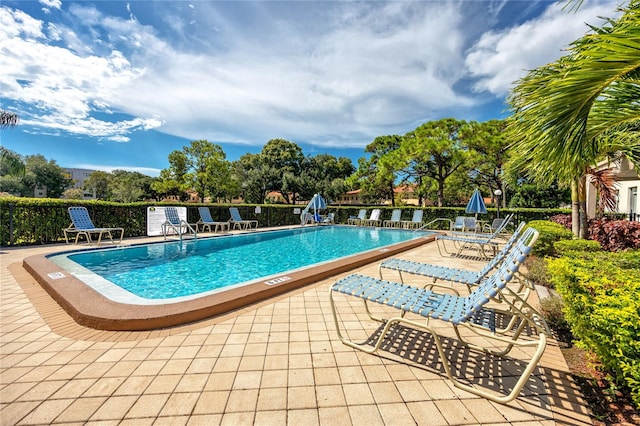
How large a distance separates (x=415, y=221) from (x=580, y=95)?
46.7 feet

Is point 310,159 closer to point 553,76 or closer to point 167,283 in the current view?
point 167,283

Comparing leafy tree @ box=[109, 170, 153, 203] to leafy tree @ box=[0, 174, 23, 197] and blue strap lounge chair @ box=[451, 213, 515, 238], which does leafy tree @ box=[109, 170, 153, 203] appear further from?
blue strap lounge chair @ box=[451, 213, 515, 238]

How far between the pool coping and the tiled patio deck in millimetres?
115

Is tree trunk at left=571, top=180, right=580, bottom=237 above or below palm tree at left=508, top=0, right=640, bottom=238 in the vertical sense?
below

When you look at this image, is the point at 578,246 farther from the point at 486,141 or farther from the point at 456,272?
the point at 486,141

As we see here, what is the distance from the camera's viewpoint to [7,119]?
40.9ft

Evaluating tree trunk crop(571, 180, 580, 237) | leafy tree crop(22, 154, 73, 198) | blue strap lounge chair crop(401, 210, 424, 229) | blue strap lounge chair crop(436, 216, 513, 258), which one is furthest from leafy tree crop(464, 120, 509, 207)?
leafy tree crop(22, 154, 73, 198)

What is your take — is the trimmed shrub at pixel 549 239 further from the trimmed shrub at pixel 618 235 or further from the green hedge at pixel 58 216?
the green hedge at pixel 58 216

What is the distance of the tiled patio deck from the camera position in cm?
168

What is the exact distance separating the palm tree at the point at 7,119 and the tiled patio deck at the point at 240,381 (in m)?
15.6

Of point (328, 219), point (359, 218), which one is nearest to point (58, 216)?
point (328, 219)

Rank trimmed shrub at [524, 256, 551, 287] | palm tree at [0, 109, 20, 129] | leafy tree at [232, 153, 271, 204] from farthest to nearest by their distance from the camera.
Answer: leafy tree at [232, 153, 271, 204], palm tree at [0, 109, 20, 129], trimmed shrub at [524, 256, 551, 287]

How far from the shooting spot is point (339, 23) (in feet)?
25.3

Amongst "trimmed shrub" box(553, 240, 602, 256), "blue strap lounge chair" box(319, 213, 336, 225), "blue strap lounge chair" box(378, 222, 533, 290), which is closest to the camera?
"blue strap lounge chair" box(378, 222, 533, 290)
